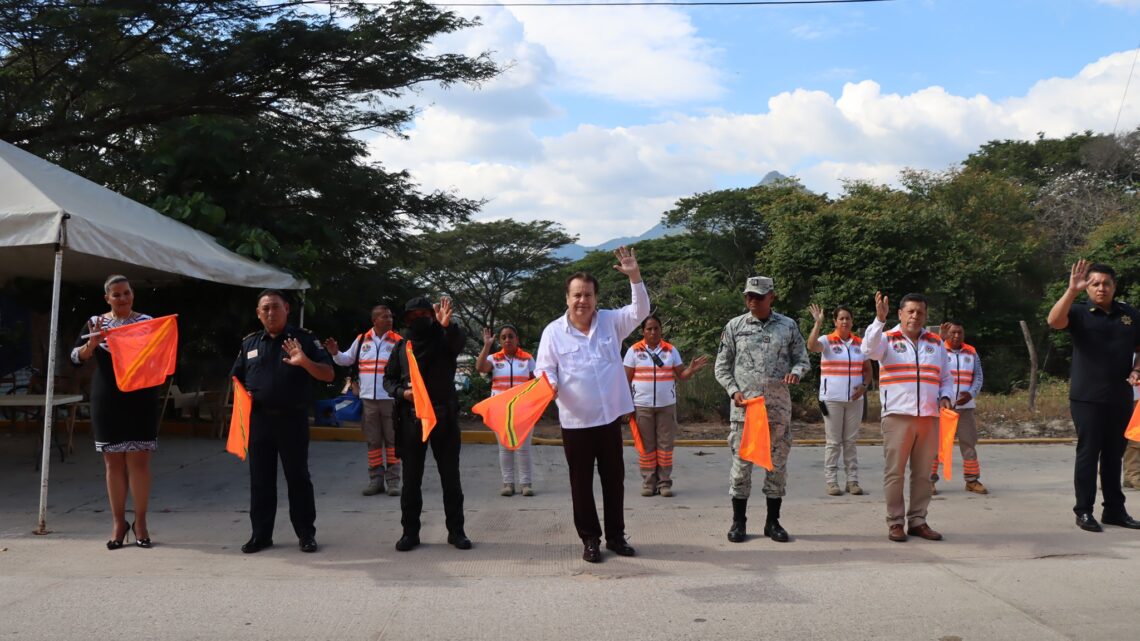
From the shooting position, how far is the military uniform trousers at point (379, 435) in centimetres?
925

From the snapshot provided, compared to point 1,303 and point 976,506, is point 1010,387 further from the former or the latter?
point 1,303

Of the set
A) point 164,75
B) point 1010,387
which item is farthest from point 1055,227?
point 164,75

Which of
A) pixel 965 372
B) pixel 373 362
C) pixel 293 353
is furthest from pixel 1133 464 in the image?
pixel 293 353

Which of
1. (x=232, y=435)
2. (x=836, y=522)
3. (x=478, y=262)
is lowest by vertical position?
(x=836, y=522)

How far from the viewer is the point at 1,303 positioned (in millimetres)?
14438

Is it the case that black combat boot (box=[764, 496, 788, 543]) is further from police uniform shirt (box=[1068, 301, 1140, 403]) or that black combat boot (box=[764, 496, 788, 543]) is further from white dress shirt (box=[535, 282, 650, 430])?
police uniform shirt (box=[1068, 301, 1140, 403])

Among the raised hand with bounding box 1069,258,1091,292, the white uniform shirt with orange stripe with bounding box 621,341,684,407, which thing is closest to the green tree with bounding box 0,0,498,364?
the white uniform shirt with orange stripe with bounding box 621,341,684,407

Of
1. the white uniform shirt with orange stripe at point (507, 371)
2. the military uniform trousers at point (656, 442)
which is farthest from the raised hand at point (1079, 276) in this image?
the white uniform shirt with orange stripe at point (507, 371)

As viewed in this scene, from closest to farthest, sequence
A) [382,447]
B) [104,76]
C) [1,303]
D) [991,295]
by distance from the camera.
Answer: [382,447], [104,76], [1,303], [991,295]

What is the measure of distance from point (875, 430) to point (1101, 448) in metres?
8.51

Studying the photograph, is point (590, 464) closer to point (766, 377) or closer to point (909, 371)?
point (766, 377)

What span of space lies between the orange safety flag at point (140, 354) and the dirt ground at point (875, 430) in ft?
28.0

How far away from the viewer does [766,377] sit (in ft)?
21.9

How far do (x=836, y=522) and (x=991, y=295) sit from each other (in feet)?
70.0
